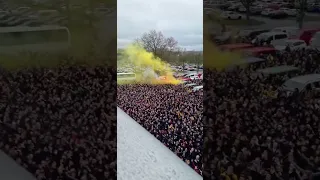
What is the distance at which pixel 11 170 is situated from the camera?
3.20 m

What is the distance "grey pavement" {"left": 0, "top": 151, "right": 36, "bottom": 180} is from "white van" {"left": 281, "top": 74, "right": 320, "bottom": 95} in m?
2.18

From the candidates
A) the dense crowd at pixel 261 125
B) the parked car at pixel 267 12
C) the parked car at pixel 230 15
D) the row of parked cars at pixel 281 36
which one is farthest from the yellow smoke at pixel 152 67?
the parked car at pixel 267 12

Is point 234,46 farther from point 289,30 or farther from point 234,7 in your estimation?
point 289,30

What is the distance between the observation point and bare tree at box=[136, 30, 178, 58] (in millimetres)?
3520

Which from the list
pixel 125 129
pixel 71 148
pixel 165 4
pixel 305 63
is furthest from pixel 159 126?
pixel 305 63

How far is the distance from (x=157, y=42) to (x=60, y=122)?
3.65 ft

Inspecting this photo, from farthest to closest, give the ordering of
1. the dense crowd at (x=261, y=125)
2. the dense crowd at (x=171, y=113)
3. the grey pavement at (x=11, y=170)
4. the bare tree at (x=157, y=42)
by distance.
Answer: the bare tree at (x=157, y=42), the dense crowd at (x=171, y=113), the grey pavement at (x=11, y=170), the dense crowd at (x=261, y=125)

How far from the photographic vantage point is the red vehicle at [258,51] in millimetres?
3125

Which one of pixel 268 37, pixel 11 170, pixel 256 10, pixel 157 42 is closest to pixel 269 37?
pixel 268 37

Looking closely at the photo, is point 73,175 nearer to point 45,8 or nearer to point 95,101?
point 95,101

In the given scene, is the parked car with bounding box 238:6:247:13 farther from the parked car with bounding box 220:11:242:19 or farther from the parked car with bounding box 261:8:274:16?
the parked car with bounding box 261:8:274:16

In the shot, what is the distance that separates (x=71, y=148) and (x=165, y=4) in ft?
4.91

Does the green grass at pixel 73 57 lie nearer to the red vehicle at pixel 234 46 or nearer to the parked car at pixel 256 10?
the red vehicle at pixel 234 46

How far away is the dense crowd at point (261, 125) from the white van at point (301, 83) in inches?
1.5
